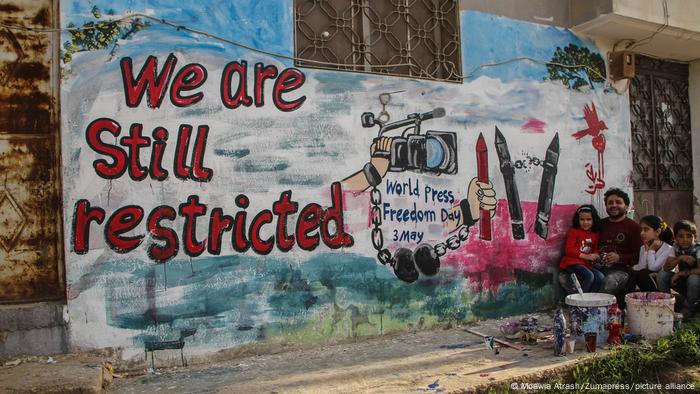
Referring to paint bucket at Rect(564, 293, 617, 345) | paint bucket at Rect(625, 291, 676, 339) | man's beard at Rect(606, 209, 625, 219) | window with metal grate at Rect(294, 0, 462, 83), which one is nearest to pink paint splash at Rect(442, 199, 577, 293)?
man's beard at Rect(606, 209, 625, 219)

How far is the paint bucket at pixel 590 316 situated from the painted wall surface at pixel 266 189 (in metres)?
1.09

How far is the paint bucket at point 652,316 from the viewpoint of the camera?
4645 millimetres

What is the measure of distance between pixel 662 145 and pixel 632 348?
3.87m

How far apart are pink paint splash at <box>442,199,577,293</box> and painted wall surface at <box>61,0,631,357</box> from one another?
0.02m

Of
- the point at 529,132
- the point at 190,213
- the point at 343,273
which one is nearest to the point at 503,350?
the point at 343,273

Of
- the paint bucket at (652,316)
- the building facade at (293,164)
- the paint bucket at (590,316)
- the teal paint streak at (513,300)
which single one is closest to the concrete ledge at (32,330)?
the building facade at (293,164)

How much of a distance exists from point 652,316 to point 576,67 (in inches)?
119

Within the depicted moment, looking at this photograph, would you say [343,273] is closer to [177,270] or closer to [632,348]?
[177,270]

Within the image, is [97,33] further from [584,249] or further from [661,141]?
[661,141]

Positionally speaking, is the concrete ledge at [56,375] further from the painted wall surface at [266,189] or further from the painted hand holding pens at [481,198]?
the painted hand holding pens at [481,198]

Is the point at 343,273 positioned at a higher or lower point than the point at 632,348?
higher

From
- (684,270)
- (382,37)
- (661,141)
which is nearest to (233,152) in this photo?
(382,37)

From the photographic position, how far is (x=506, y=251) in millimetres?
5699

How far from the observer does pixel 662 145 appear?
716 centimetres
